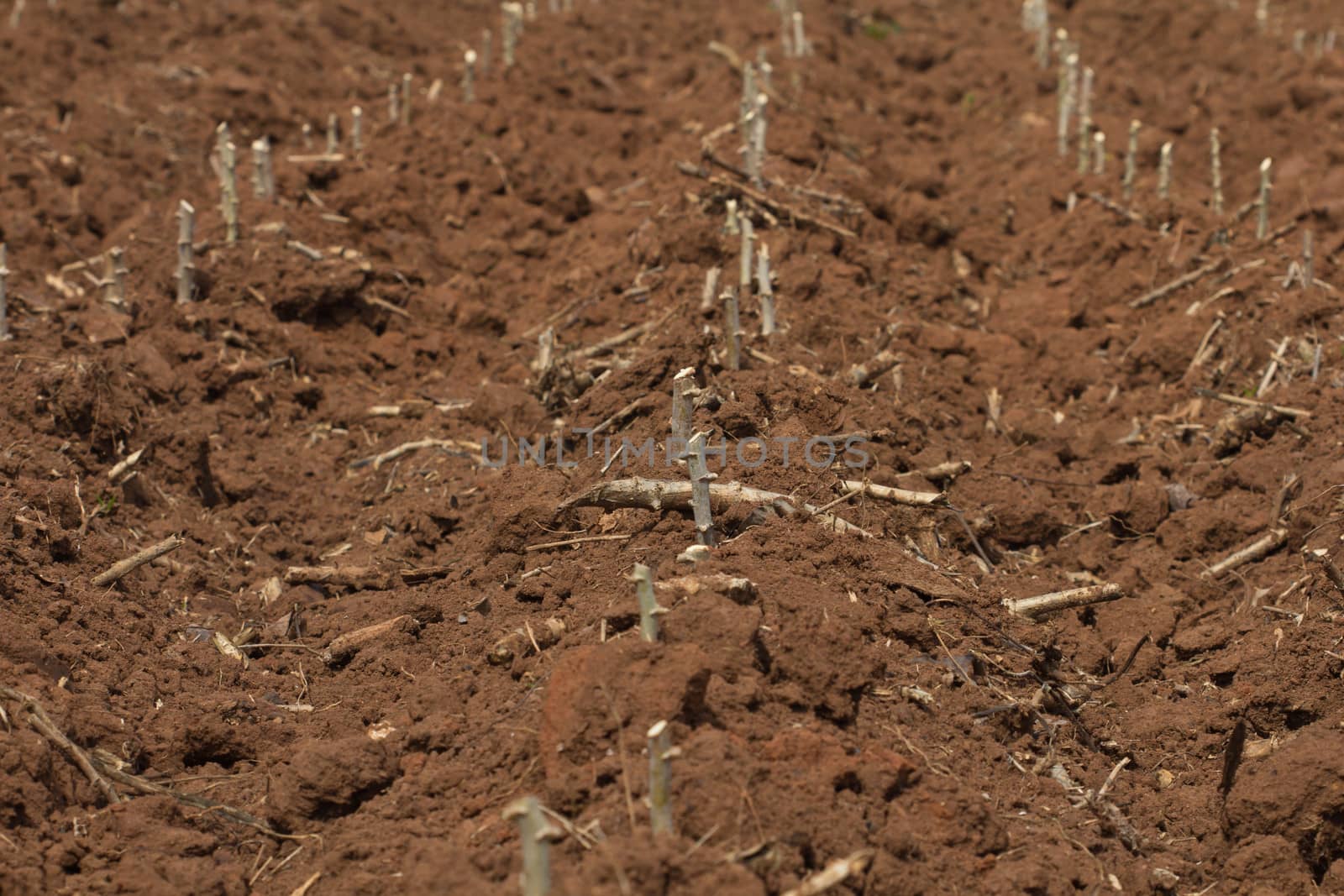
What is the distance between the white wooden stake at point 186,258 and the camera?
732cm

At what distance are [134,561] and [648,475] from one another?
1961 mm

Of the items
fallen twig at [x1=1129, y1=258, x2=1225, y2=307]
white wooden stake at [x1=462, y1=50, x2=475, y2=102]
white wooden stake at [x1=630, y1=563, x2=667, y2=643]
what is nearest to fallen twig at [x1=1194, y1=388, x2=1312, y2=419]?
fallen twig at [x1=1129, y1=258, x2=1225, y2=307]

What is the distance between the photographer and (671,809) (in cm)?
353

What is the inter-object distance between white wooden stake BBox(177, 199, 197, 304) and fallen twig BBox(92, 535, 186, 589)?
2239 mm

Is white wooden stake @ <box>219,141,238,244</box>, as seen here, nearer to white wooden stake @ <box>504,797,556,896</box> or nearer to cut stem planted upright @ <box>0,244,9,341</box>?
cut stem planted upright @ <box>0,244,9,341</box>

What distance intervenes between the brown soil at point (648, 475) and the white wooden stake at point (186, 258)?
0.38 feet

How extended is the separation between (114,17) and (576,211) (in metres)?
4.85

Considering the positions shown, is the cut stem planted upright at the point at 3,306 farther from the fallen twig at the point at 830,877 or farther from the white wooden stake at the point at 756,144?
the fallen twig at the point at 830,877

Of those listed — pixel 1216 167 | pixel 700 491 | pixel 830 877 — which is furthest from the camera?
pixel 1216 167

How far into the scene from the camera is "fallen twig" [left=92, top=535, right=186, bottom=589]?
520 centimetres

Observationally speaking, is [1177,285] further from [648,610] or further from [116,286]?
[116,286]

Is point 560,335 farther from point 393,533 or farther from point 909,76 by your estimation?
point 909,76

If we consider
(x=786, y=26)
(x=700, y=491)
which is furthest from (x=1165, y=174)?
(x=700, y=491)

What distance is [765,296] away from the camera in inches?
262
